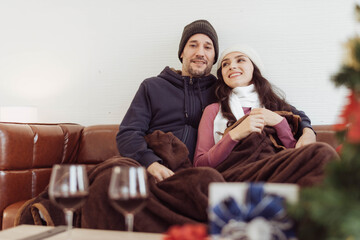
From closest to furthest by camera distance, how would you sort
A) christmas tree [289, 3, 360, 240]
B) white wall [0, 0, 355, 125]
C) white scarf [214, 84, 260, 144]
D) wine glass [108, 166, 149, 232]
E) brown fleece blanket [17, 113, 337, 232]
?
christmas tree [289, 3, 360, 240]
wine glass [108, 166, 149, 232]
brown fleece blanket [17, 113, 337, 232]
white scarf [214, 84, 260, 144]
white wall [0, 0, 355, 125]

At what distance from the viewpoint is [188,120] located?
76.3 inches

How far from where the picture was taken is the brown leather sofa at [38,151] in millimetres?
1594

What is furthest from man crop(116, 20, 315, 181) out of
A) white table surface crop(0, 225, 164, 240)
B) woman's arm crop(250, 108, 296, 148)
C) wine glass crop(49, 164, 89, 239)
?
wine glass crop(49, 164, 89, 239)

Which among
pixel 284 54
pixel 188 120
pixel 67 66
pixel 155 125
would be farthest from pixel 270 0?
pixel 67 66

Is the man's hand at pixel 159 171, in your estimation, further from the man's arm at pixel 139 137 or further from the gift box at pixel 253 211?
the gift box at pixel 253 211

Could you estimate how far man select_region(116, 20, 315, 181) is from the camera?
5.99 ft

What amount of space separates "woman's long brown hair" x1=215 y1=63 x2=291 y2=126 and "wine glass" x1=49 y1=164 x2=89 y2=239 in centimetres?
113

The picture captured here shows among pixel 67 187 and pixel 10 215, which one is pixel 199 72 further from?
pixel 67 187

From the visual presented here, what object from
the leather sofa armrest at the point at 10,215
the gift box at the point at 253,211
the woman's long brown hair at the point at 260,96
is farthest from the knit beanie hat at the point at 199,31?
the gift box at the point at 253,211

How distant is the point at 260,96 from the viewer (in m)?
1.87

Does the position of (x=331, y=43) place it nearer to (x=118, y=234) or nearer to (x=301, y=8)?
(x=301, y=8)

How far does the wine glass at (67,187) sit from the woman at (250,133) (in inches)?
27.4

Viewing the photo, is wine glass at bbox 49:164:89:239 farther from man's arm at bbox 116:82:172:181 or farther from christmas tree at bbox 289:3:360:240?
man's arm at bbox 116:82:172:181

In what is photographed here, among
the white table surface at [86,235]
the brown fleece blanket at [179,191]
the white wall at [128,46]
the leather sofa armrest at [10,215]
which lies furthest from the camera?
the white wall at [128,46]
